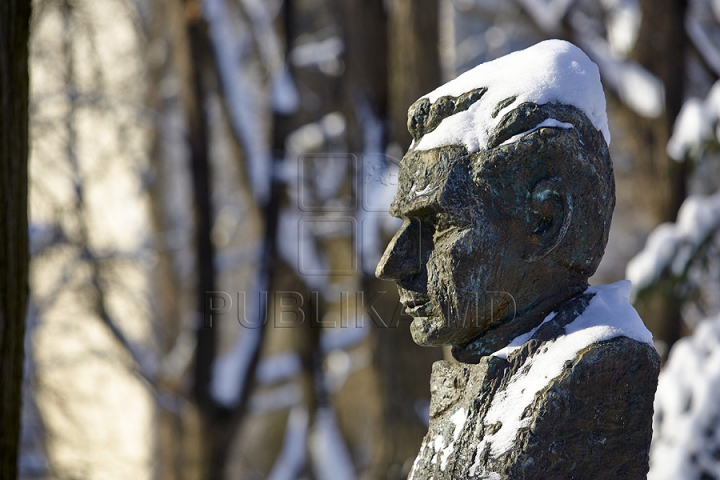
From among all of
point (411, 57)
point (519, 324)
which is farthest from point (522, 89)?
point (411, 57)

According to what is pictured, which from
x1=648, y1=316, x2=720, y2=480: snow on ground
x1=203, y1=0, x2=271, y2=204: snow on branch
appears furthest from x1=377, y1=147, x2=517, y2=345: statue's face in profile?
x1=203, y1=0, x2=271, y2=204: snow on branch

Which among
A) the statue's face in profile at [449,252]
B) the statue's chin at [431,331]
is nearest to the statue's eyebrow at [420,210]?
the statue's face in profile at [449,252]

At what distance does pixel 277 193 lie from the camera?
8000 mm

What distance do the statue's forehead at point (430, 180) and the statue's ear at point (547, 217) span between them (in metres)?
0.24

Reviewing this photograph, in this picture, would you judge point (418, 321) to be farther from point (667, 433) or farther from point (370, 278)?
point (370, 278)

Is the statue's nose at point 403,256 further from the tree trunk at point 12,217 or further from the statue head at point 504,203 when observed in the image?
the tree trunk at point 12,217

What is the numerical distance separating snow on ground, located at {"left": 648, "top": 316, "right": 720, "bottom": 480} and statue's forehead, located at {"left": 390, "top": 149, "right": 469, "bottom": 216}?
2.66 metres

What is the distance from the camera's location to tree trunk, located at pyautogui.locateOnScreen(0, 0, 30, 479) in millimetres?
3621

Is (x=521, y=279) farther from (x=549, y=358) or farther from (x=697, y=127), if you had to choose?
(x=697, y=127)

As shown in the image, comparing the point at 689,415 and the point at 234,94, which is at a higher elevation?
the point at 234,94

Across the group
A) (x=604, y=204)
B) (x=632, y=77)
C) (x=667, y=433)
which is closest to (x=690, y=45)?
(x=632, y=77)

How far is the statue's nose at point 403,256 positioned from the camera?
9.04ft

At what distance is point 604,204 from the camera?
271 cm

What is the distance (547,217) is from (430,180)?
15.5 inches
